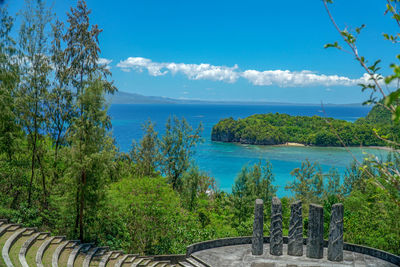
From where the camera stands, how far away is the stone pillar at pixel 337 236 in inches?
604

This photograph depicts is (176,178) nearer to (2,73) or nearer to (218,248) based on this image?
(218,248)

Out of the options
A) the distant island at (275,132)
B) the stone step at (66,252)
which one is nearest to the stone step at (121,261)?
the stone step at (66,252)

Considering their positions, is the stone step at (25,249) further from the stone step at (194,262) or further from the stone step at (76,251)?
the stone step at (194,262)

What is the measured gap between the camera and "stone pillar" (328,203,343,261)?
50.3ft

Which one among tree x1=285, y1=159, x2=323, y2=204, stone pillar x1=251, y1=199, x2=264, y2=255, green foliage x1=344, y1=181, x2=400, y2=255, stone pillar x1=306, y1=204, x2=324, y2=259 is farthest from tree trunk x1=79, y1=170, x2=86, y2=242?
tree x1=285, y1=159, x2=323, y2=204

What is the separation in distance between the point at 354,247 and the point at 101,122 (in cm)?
1346

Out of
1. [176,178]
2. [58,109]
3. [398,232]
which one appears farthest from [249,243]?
[176,178]

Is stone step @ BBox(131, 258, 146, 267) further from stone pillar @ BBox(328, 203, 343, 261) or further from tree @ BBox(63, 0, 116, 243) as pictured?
stone pillar @ BBox(328, 203, 343, 261)

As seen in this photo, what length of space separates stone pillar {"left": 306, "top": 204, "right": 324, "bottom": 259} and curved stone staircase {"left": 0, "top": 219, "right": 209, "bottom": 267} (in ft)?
16.1

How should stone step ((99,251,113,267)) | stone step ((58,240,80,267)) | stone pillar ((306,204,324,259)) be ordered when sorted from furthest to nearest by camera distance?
1. stone pillar ((306,204,324,259))
2. stone step ((99,251,113,267))
3. stone step ((58,240,80,267))

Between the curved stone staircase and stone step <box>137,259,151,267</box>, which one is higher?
the curved stone staircase

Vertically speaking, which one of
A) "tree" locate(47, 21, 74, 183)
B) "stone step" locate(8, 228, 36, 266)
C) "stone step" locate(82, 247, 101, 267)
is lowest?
"stone step" locate(82, 247, 101, 267)

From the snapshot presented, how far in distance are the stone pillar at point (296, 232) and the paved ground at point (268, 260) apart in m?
Result: 0.32

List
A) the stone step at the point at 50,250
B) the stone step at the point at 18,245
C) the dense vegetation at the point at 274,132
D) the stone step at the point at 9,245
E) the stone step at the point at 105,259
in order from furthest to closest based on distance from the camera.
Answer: the dense vegetation at the point at 274,132 < the stone step at the point at 105,259 < the stone step at the point at 50,250 < the stone step at the point at 18,245 < the stone step at the point at 9,245
